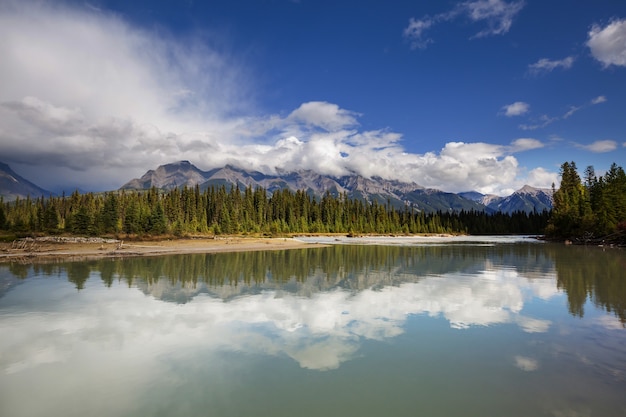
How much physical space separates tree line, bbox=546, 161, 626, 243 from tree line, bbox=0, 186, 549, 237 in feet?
242

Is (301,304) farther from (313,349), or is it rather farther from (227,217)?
(227,217)

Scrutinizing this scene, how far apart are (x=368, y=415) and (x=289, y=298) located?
45.9ft

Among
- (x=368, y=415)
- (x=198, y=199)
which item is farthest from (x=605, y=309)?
(x=198, y=199)

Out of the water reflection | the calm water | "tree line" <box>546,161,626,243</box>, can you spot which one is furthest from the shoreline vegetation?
the calm water

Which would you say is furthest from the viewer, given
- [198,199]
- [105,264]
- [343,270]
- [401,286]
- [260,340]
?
[198,199]

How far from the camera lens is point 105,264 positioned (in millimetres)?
39875

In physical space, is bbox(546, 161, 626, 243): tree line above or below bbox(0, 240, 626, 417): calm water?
above

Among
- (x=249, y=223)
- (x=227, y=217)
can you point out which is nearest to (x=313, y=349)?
(x=227, y=217)

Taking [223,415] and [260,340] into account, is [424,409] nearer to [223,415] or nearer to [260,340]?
[223,415]

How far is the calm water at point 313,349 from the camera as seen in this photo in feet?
30.3

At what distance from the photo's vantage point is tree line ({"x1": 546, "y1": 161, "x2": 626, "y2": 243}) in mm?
77125

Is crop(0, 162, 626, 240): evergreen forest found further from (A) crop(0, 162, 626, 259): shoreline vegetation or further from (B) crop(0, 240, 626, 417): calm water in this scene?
(B) crop(0, 240, 626, 417): calm water

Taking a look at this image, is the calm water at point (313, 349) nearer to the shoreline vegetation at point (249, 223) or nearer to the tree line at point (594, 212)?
the shoreline vegetation at point (249, 223)

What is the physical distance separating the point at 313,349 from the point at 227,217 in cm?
10375
